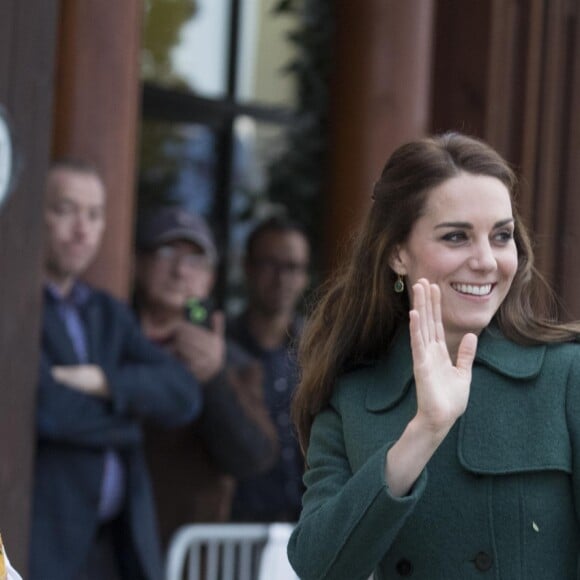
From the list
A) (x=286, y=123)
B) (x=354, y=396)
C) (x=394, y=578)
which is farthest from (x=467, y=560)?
(x=286, y=123)

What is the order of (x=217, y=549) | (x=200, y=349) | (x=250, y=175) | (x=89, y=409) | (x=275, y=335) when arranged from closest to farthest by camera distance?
(x=89, y=409) < (x=217, y=549) < (x=200, y=349) < (x=275, y=335) < (x=250, y=175)

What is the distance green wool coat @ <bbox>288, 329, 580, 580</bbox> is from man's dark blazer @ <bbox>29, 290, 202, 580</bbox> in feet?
7.40

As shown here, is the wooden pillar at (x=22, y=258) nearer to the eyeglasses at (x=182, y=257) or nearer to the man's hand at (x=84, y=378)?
the man's hand at (x=84, y=378)

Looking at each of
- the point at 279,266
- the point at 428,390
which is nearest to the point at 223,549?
the point at 279,266

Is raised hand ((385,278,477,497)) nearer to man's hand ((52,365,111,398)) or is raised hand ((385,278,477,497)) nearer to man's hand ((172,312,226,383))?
man's hand ((52,365,111,398))

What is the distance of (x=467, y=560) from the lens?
2.72 metres

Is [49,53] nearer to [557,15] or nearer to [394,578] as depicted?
[557,15]

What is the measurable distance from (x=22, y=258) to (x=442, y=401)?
8.26ft

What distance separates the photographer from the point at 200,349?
596 centimetres

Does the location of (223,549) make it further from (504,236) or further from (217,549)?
(504,236)

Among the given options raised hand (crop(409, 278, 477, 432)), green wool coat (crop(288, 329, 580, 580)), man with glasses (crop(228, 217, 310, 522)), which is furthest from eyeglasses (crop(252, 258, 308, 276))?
raised hand (crop(409, 278, 477, 432))

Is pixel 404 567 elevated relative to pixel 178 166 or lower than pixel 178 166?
lower

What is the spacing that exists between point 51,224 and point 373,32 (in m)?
2.11

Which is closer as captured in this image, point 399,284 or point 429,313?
point 429,313
